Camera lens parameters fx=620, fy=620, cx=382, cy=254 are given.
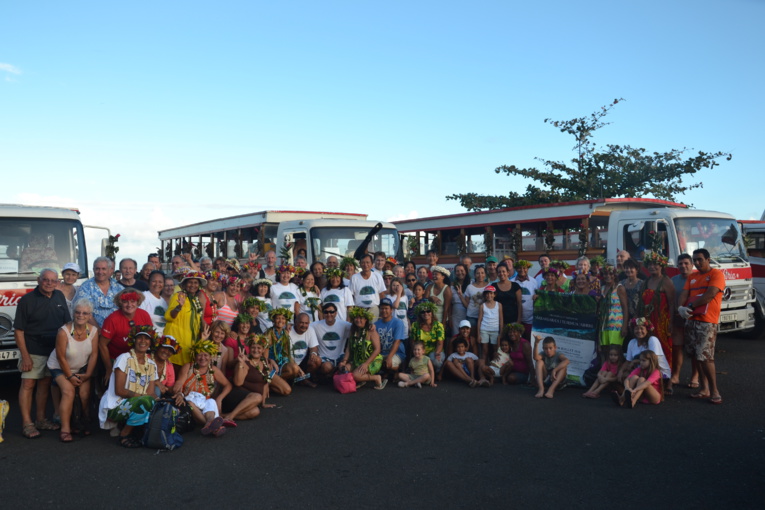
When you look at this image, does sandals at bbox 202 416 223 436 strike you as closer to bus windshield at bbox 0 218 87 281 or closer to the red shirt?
the red shirt

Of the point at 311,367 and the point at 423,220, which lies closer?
the point at 311,367

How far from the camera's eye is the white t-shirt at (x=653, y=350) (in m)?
7.41

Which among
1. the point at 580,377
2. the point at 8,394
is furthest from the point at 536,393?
the point at 8,394

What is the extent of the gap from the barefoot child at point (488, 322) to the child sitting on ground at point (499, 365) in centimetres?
16

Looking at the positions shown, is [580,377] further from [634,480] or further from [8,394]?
[8,394]

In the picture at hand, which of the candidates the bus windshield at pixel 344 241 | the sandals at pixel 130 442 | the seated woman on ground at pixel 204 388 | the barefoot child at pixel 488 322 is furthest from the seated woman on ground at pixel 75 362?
the bus windshield at pixel 344 241

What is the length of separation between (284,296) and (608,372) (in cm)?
453

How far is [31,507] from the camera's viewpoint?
4.45 m

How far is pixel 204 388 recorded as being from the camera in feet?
22.2

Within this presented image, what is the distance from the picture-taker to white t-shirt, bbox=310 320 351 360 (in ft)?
29.2

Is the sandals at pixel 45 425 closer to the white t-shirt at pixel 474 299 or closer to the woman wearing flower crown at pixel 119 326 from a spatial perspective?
the woman wearing flower crown at pixel 119 326

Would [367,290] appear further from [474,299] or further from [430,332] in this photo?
[474,299]

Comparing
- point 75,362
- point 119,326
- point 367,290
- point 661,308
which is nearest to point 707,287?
point 661,308

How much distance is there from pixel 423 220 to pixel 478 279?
9.48 metres
